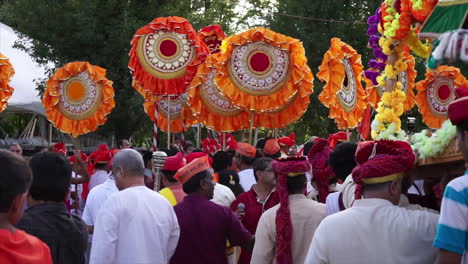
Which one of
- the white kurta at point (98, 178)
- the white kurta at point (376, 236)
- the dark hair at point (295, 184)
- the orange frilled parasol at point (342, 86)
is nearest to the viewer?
the white kurta at point (376, 236)

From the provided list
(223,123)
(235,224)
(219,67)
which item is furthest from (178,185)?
(223,123)

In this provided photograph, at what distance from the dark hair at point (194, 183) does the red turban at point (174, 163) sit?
467 mm

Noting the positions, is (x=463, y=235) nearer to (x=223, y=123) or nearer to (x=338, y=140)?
(x=338, y=140)

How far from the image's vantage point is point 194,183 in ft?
23.1

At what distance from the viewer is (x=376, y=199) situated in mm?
4559

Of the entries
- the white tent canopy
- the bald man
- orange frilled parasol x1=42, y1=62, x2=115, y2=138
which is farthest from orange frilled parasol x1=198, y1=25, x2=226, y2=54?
the bald man

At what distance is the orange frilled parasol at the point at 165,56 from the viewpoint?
44.4 ft

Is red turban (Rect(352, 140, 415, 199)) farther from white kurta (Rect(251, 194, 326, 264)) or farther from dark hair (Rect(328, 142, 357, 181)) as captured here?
white kurta (Rect(251, 194, 326, 264))

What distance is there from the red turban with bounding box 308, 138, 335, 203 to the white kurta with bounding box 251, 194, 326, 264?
4.00 feet

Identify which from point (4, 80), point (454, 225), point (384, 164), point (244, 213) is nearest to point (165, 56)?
point (4, 80)

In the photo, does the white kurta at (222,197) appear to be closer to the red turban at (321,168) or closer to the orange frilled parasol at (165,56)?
the red turban at (321,168)

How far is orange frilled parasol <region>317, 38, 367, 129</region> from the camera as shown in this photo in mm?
11375

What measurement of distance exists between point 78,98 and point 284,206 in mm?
8433


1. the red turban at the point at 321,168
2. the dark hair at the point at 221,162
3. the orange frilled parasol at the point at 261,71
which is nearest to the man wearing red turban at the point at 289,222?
the red turban at the point at 321,168
